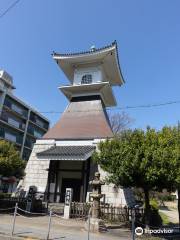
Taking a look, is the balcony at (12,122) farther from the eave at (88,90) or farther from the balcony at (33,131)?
the eave at (88,90)

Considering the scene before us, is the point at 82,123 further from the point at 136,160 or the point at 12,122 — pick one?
the point at 12,122

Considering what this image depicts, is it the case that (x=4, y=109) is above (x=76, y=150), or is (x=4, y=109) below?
above

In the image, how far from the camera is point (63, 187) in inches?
866

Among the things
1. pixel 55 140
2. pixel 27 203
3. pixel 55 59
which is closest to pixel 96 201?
pixel 27 203

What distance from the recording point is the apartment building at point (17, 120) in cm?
4850

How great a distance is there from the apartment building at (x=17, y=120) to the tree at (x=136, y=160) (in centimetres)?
3629

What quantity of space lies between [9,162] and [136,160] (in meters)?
8.54

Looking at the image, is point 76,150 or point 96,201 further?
point 76,150

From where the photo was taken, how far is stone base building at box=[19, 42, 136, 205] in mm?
20109

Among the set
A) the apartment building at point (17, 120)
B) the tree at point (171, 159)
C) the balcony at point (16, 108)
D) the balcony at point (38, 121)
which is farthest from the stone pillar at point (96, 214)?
the balcony at point (38, 121)

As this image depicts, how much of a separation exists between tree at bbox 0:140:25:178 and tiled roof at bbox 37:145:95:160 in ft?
7.14

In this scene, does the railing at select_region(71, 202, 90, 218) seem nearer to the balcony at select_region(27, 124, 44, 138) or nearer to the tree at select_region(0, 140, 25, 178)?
the tree at select_region(0, 140, 25, 178)

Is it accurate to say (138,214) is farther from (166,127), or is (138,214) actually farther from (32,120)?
(32,120)

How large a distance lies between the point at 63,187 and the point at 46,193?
75.2 inches
